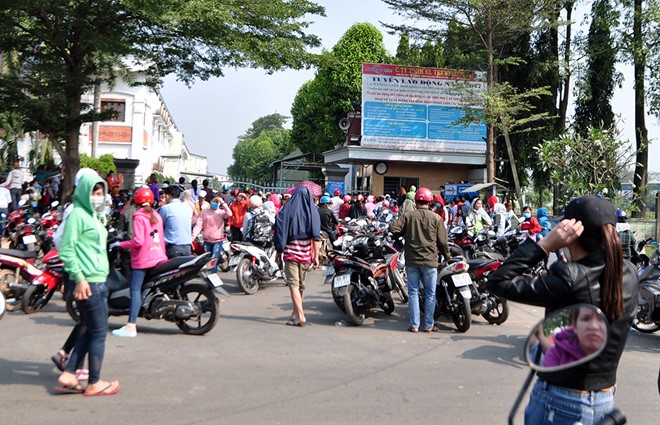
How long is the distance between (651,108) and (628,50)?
234cm

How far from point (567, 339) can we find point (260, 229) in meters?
10.1

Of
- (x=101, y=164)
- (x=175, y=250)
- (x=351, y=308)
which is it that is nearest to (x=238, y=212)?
(x=175, y=250)

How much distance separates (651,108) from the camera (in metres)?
24.9

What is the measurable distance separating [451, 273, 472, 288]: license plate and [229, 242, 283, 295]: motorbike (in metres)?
3.96

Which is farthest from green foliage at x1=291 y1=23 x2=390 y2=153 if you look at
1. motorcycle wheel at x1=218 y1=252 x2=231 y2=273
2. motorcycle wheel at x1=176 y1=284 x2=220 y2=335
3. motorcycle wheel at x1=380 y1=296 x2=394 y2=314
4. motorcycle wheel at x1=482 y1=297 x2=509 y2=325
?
motorcycle wheel at x1=176 y1=284 x2=220 y2=335

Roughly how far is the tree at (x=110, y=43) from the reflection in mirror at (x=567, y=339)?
42.2 ft

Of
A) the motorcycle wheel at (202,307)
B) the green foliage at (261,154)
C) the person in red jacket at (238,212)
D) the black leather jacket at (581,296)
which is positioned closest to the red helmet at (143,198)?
the motorcycle wheel at (202,307)

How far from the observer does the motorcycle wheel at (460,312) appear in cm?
810

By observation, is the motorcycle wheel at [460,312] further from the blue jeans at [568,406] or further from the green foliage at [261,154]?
the green foliage at [261,154]

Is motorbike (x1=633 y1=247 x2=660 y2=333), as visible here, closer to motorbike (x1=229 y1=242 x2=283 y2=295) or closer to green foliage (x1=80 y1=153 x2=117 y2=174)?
motorbike (x1=229 y1=242 x2=283 y2=295)

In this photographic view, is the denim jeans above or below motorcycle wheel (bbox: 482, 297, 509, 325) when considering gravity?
above

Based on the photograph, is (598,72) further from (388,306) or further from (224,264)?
(388,306)

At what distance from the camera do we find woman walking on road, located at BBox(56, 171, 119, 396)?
4.92 meters

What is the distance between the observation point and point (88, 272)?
499cm
